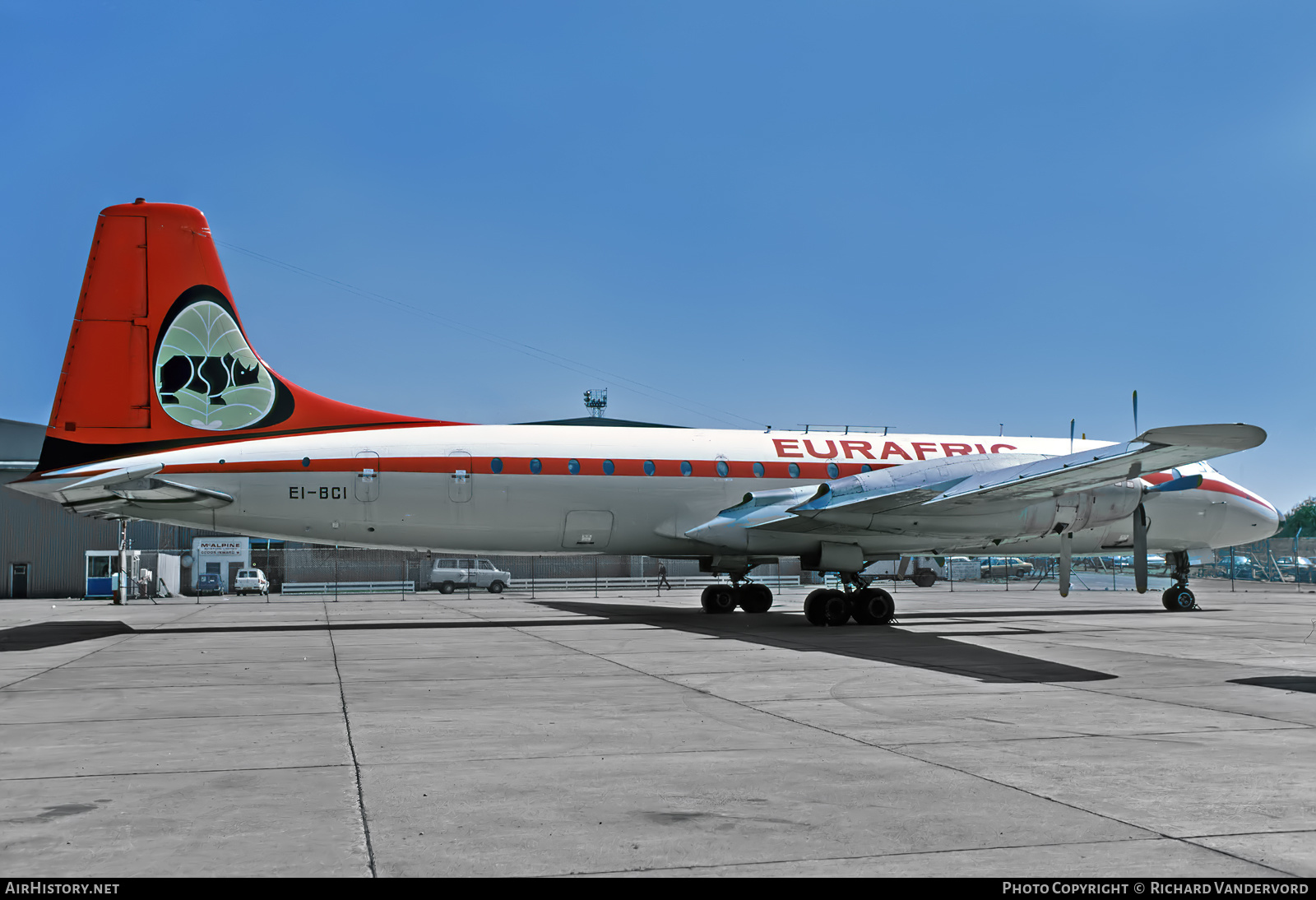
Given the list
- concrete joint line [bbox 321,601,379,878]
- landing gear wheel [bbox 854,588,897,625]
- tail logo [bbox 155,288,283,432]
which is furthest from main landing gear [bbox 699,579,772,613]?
concrete joint line [bbox 321,601,379,878]

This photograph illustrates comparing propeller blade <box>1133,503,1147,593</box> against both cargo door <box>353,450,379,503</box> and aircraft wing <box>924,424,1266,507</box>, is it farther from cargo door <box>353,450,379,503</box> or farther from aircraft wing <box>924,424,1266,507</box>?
cargo door <box>353,450,379,503</box>

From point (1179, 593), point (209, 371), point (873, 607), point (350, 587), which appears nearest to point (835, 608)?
point (873, 607)

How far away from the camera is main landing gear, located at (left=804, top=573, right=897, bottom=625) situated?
2105cm

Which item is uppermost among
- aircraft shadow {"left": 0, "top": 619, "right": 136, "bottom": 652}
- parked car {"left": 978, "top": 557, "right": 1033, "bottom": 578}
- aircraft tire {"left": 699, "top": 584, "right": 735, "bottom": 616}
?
aircraft tire {"left": 699, "top": 584, "right": 735, "bottom": 616}

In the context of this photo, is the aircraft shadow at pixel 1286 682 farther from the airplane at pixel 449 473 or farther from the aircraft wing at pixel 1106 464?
the airplane at pixel 449 473

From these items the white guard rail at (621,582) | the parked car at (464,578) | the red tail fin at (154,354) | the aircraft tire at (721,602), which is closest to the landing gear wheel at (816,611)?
the aircraft tire at (721,602)

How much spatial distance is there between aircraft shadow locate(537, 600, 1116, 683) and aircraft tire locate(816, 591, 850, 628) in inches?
12.1

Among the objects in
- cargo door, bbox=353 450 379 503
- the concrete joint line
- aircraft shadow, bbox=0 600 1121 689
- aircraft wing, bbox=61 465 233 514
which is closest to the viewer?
the concrete joint line

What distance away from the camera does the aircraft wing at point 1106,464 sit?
46.5ft

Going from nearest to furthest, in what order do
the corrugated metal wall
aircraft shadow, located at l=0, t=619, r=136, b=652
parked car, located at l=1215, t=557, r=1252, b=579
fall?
aircraft shadow, located at l=0, t=619, r=136, b=652
the corrugated metal wall
parked car, located at l=1215, t=557, r=1252, b=579

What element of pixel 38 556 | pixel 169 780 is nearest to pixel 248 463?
pixel 169 780

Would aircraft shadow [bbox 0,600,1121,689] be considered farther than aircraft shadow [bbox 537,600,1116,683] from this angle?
Yes

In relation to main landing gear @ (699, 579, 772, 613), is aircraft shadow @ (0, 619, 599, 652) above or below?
below

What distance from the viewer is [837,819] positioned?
5.68 meters
